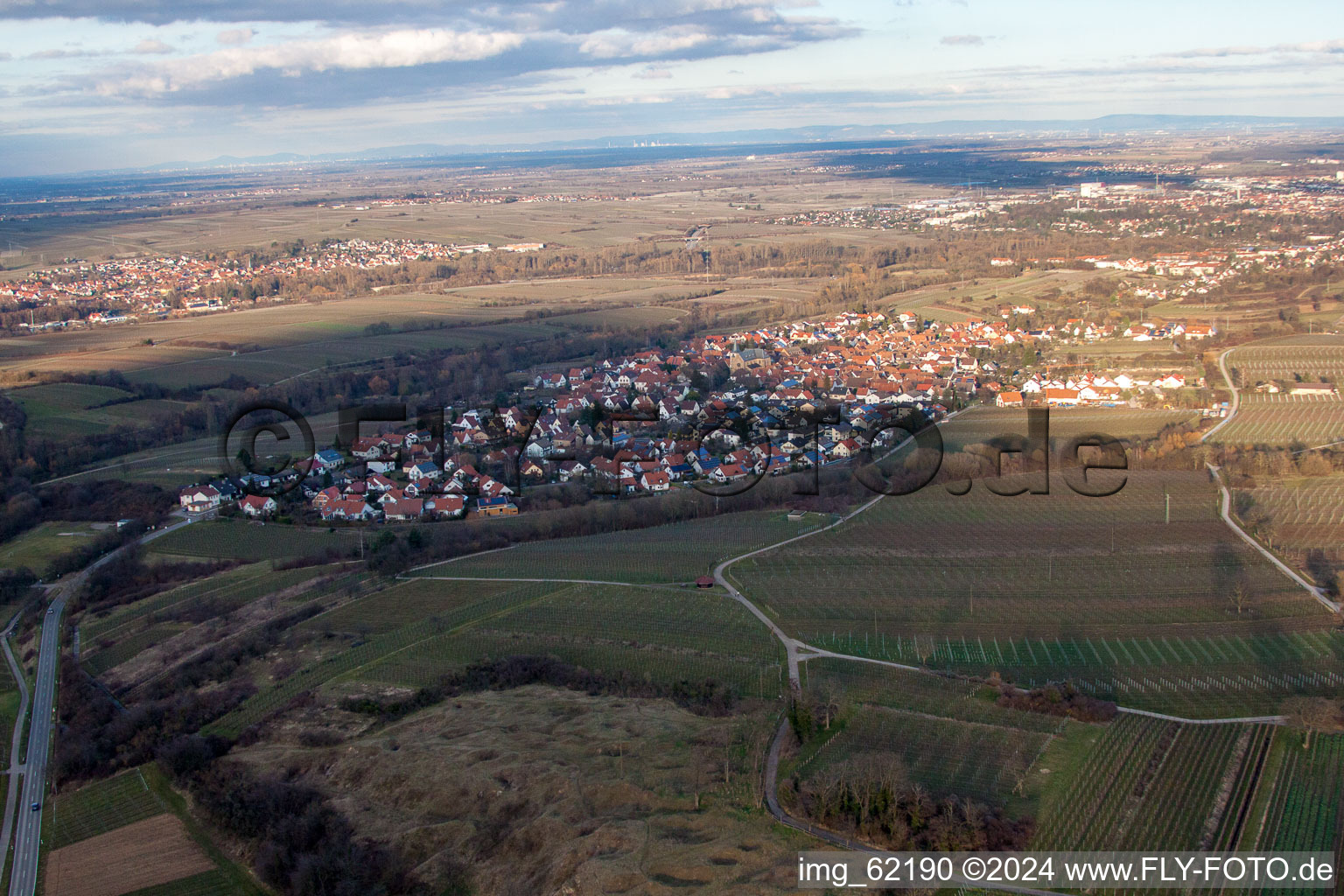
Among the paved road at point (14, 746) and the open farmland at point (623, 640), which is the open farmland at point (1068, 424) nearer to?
the open farmland at point (623, 640)

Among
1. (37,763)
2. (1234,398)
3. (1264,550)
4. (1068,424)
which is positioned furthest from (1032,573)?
(37,763)

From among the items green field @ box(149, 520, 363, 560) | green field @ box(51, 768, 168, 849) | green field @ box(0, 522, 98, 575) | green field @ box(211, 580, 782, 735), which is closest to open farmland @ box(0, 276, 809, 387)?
green field @ box(0, 522, 98, 575)

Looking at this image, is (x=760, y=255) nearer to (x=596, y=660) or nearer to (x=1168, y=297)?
(x=1168, y=297)

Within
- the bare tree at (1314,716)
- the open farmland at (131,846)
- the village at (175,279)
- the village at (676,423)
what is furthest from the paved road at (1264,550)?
the village at (175,279)

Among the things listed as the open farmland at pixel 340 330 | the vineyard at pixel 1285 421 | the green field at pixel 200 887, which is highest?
the open farmland at pixel 340 330

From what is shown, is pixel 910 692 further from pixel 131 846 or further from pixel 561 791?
pixel 131 846

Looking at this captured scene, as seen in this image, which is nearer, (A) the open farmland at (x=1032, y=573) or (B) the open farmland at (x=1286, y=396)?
(A) the open farmland at (x=1032, y=573)

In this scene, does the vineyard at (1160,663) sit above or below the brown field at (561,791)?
below
